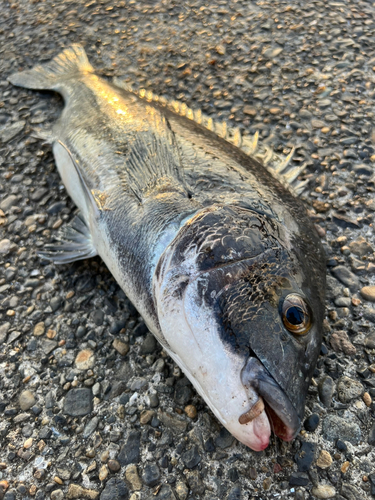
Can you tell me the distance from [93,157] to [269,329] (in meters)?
1.77

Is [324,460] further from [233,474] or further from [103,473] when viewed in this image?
[103,473]

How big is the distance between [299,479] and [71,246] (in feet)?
6.73

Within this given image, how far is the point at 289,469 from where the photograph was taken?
6.09ft

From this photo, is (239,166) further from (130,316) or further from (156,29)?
(156,29)

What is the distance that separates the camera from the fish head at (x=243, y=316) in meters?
1.52

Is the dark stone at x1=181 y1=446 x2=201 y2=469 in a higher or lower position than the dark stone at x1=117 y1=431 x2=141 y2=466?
lower

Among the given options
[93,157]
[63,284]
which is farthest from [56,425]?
[93,157]

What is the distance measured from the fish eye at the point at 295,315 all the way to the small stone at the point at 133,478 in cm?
112

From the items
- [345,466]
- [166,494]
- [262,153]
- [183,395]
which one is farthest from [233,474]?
[262,153]

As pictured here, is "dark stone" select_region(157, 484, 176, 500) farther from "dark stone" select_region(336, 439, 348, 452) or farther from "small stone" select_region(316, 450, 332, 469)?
"dark stone" select_region(336, 439, 348, 452)

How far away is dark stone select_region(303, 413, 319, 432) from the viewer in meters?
1.97

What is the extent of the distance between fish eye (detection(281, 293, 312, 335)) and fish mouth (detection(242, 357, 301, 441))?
24cm

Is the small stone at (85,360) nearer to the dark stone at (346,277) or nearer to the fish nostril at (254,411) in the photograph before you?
the fish nostril at (254,411)

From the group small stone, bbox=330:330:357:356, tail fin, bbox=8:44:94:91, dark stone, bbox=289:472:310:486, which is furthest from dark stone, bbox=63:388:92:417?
tail fin, bbox=8:44:94:91
